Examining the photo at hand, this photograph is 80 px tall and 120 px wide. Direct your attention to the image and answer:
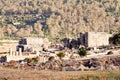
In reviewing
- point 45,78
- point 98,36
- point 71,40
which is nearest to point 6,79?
point 45,78

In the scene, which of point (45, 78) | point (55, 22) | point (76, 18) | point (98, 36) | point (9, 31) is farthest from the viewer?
point (76, 18)

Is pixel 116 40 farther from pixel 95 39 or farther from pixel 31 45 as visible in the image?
pixel 31 45

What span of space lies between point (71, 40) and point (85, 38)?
8.72 m

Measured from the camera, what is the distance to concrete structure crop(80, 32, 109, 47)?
7338cm

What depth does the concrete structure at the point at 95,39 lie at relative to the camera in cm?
7338

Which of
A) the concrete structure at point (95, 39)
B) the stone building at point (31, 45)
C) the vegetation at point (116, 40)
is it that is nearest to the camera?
the vegetation at point (116, 40)

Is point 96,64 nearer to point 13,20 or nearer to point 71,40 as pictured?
point 71,40

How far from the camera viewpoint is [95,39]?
73.9 m

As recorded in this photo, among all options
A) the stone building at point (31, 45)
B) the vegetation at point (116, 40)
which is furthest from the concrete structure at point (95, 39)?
the stone building at point (31, 45)

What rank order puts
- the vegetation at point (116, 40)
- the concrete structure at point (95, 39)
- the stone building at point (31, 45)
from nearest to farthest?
the vegetation at point (116, 40) < the concrete structure at point (95, 39) < the stone building at point (31, 45)

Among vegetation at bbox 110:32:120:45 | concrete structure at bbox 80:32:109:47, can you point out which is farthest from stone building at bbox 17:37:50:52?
vegetation at bbox 110:32:120:45

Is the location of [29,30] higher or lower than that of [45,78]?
lower

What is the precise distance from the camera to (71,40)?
83188 mm

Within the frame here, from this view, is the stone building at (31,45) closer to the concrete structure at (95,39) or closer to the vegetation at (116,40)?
the concrete structure at (95,39)
